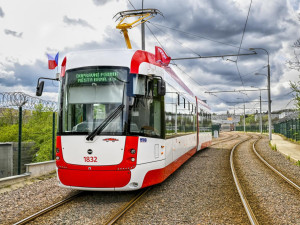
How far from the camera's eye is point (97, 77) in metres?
6.86

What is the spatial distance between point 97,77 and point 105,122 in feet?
3.47

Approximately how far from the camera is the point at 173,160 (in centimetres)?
909

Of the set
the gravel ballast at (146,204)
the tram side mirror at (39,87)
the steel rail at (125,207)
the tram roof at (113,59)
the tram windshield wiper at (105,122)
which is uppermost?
the tram roof at (113,59)

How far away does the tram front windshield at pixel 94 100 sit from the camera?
6.59 meters

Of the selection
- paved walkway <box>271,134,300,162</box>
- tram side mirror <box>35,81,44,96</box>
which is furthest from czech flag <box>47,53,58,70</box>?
paved walkway <box>271,134,300,162</box>

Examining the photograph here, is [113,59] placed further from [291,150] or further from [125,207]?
[291,150]

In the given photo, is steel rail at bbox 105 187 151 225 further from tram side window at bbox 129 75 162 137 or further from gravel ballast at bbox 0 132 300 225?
tram side window at bbox 129 75 162 137

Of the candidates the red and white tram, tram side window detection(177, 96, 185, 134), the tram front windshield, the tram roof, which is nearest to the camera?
the red and white tram

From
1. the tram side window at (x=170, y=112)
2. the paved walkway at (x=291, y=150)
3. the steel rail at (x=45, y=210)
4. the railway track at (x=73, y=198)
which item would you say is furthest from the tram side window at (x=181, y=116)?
the paved walkway at (x=291, y=150)

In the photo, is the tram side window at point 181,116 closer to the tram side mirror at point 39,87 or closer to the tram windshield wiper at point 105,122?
the tram windshield wiper at point 105,122

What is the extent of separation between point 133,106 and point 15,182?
14.4ft

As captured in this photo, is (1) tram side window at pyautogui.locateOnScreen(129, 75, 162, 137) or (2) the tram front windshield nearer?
(2) the tram front windshield

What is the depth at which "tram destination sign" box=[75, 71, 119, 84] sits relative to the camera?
22.4 ft

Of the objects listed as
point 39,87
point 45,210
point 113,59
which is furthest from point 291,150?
point 45,210
